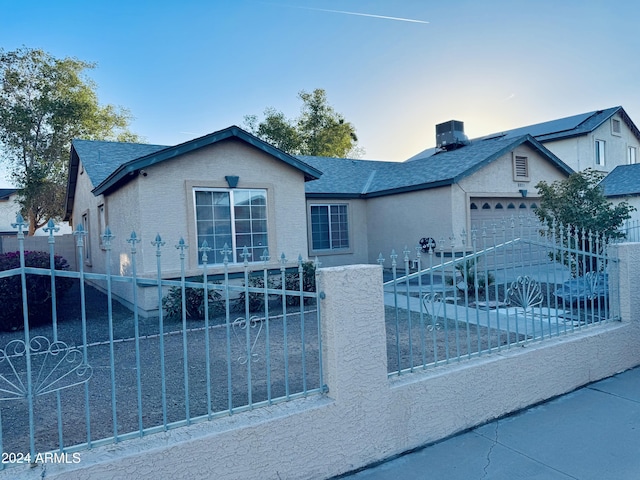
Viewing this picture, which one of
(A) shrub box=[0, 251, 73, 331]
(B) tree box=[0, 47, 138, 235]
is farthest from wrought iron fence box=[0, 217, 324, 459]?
(B) tree box=[0, 47, 138, 235]

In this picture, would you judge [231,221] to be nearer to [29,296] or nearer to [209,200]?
[209,200]

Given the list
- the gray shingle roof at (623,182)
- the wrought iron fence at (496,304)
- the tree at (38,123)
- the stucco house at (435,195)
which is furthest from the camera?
the tree at (38,123)

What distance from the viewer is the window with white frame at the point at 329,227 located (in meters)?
16.0

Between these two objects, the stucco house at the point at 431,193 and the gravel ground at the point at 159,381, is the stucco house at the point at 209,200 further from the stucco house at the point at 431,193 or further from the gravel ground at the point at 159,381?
the stucco house at the point at 431,193

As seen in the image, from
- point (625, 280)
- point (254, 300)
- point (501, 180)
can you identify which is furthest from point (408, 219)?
point (625, 280)

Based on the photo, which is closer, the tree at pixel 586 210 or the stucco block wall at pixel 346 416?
the stucco block wall at pixel 346 416

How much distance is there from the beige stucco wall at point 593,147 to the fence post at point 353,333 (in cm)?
2669

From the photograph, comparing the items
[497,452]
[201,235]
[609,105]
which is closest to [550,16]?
[201,235]

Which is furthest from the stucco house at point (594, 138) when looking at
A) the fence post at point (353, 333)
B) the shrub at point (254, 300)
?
the fence post at point (353, 333)

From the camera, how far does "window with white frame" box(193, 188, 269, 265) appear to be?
31.6ft

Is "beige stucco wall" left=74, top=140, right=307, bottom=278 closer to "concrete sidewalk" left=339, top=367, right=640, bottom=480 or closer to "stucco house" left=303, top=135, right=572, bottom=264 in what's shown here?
"stucco house" left=303, top=135, right=572, bottom=264

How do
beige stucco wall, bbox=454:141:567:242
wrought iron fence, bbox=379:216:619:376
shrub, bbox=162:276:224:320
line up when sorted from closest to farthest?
1. wrought iron fence, bbox=379:216:619:376
2. shrub, bbox=162:276:224:320
3. beige stucco wall, bbox=454:141:567:242

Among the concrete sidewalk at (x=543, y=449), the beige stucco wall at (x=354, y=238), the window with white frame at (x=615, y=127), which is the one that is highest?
the window with white frame at (x=615, y=127)

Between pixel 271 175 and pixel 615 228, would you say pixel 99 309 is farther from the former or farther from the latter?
pixel 615 228
